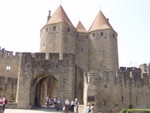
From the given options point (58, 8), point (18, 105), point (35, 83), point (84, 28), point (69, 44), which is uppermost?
point (58, 8)

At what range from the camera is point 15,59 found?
141ft

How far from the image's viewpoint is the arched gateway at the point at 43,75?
22828 mm

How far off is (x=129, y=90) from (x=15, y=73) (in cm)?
2446

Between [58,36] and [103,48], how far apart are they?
25.1ft

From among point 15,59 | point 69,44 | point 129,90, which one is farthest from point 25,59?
point 15,59

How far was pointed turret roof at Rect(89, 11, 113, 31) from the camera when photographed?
40.4 m

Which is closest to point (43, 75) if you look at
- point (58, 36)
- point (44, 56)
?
point (44, 56)

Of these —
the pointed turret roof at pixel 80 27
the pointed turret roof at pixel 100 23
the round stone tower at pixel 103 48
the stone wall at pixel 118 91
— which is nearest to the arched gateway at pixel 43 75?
the stone wall at pixel 118 91

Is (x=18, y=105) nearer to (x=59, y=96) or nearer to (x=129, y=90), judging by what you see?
(x=59, y=96)

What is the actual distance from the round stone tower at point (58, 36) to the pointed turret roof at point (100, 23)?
4416 mm

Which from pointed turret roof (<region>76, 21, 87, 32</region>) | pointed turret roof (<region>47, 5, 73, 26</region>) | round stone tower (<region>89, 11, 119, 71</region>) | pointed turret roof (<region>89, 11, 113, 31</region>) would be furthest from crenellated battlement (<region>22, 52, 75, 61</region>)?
pointed turret roof (<region>76, 21, 87, 32</region>)

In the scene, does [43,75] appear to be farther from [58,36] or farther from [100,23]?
[100,23]

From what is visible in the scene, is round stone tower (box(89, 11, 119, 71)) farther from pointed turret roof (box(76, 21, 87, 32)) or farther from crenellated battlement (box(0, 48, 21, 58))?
crenellated battlement (box(0, 48, 21, 58))

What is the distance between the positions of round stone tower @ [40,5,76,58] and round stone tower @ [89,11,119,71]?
3.58 meters
